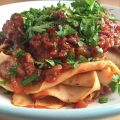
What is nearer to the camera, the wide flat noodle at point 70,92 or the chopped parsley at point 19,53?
the wide flat noodle at point 70,92

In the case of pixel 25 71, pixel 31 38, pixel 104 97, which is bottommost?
pixel 104 97

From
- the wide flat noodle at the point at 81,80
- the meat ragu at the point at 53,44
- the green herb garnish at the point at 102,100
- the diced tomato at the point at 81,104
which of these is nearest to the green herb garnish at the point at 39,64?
the meat ragu at the point at 53,44

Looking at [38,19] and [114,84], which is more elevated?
[38,19]

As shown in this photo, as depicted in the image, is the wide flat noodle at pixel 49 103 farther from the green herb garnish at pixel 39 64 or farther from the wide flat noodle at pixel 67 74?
the green herb garnish at pixel 39 64

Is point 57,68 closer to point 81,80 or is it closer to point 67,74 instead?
point 67,74

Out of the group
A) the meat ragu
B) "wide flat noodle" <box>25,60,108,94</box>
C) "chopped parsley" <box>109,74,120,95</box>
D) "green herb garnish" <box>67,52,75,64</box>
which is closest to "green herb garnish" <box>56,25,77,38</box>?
the meat ragu

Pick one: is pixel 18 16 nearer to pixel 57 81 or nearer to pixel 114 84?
pixel 57 81

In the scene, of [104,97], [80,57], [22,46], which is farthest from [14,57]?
[104,97]
